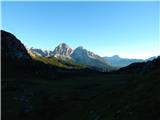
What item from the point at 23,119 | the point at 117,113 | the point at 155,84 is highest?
the point at 155,84

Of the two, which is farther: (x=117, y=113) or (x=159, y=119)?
(x=117, y=113)

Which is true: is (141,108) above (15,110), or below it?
above

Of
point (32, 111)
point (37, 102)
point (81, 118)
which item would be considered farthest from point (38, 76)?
point (81, 118)

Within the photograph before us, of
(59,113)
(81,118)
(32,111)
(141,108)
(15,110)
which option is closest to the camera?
(141,108)

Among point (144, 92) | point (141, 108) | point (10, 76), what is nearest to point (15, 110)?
point (144, 92)

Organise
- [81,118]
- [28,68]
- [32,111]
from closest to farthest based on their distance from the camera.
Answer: [81,118]
[32,111]
[28,68]

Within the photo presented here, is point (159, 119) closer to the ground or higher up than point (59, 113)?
higher up

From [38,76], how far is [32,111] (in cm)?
11394

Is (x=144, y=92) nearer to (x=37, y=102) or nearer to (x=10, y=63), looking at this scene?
(x=37, y=102)

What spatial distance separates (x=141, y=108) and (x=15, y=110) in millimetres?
34506

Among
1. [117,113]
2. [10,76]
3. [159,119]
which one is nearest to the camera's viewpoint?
[159,119]

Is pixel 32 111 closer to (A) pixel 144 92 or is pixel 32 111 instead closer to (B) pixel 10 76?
(A) pixel 144 92

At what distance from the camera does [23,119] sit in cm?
5116

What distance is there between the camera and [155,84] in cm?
3856
